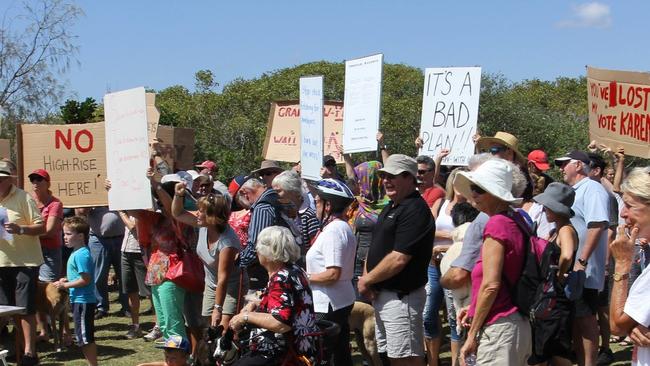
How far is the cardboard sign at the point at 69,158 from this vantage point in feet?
32.7

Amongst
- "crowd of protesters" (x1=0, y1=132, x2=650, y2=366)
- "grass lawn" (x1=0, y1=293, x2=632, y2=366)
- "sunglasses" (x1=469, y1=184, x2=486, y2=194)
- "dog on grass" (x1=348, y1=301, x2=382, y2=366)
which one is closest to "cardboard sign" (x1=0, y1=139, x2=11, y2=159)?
"crowd of protesters" (x1=0, y1=132, x2=650, y2=366)

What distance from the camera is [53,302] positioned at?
9328mm

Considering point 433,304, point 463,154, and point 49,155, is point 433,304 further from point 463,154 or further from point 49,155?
point 49,155

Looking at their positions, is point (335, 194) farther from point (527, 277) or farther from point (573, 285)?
point (527, 277)

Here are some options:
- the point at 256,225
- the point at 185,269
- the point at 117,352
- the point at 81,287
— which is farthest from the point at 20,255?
the point at 256,225

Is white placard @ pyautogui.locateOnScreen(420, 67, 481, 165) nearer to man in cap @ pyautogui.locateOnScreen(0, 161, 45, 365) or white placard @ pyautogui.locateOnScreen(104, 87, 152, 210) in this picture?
white placard @ pyautogui.locateOnScreen(104, 87, 152, 210)

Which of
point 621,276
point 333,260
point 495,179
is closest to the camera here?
point 621,276

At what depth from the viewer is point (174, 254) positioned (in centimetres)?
775

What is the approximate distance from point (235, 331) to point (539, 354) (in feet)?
6.43

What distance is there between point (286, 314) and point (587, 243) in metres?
3.10

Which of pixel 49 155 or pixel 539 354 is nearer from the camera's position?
pixel 539 354

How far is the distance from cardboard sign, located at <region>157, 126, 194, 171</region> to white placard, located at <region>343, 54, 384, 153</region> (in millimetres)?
2698

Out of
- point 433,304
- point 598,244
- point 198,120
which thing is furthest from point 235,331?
point 198,120

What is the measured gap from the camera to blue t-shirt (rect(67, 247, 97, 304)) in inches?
331
